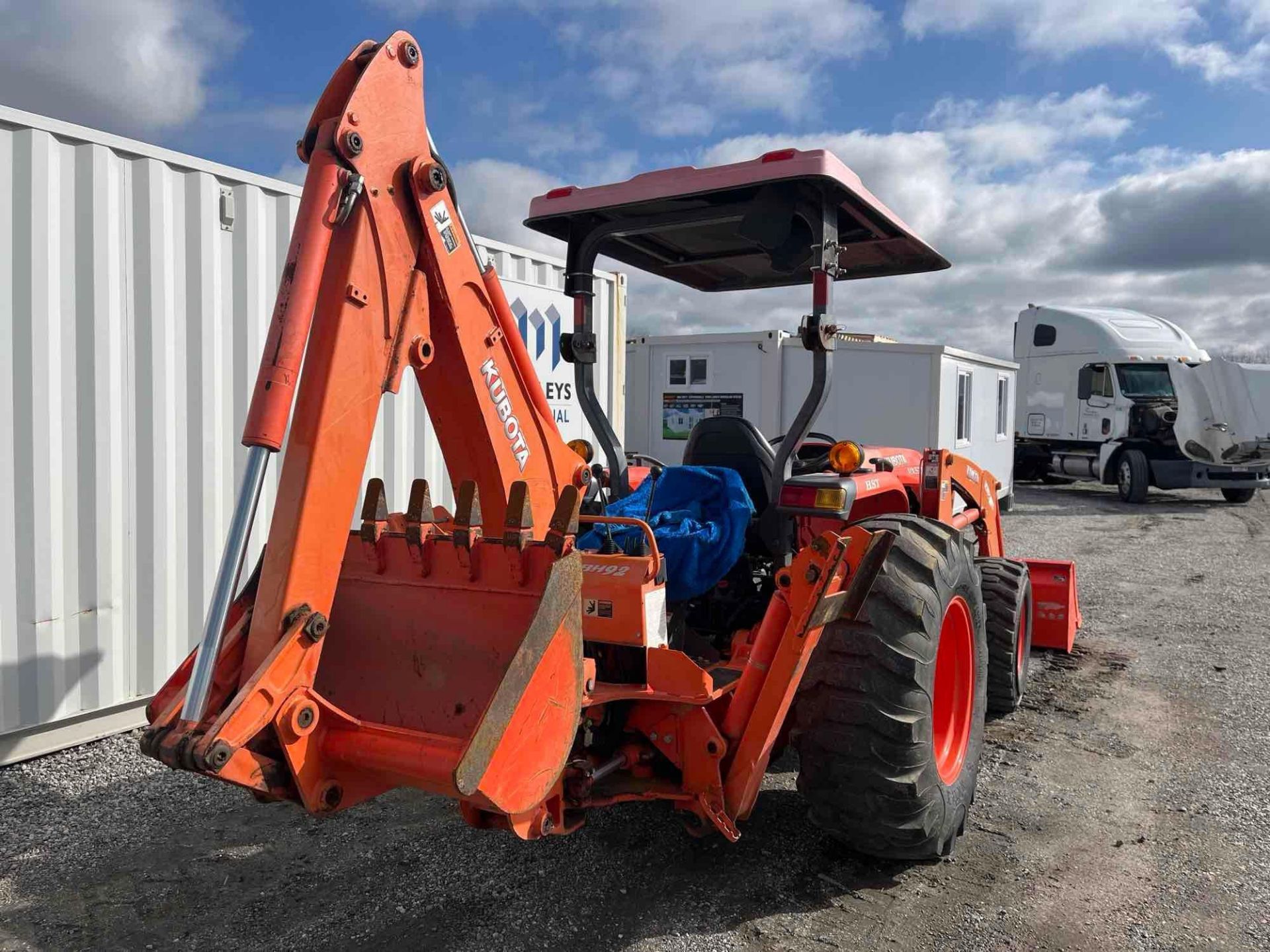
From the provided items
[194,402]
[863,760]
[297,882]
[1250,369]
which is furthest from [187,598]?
[1250,369]

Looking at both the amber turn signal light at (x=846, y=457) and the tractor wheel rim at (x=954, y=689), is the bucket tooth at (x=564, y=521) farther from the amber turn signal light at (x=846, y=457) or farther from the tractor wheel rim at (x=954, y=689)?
the tractor wheel rim at (x=954, y=689)

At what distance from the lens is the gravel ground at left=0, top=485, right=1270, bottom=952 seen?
9.14ft

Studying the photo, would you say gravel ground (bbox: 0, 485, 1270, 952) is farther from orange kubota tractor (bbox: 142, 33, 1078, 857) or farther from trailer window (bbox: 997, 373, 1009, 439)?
trailer window (bbox: 997, 373, 1009, 439)

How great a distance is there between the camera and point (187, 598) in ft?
15.6

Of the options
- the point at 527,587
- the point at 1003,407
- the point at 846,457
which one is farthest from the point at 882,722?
the point at 1003,407

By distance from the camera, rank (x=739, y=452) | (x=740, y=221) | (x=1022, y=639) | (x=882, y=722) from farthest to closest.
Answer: (x=1022, y=639)
(x=739, y=452)
(x=740, y=221)
(x=882, y=722)

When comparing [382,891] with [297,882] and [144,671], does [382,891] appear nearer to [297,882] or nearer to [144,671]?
[297,882]

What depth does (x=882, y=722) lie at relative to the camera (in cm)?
283

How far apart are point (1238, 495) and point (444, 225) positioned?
18.1 meters

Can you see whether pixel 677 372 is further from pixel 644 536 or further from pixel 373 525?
pixel 373 525

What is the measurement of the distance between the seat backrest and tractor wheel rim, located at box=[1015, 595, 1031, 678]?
208cm

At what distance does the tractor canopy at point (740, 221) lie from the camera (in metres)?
3.05

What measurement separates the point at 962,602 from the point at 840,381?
359 inches

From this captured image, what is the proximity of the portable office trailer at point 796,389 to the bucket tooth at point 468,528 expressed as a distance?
8.85 m
